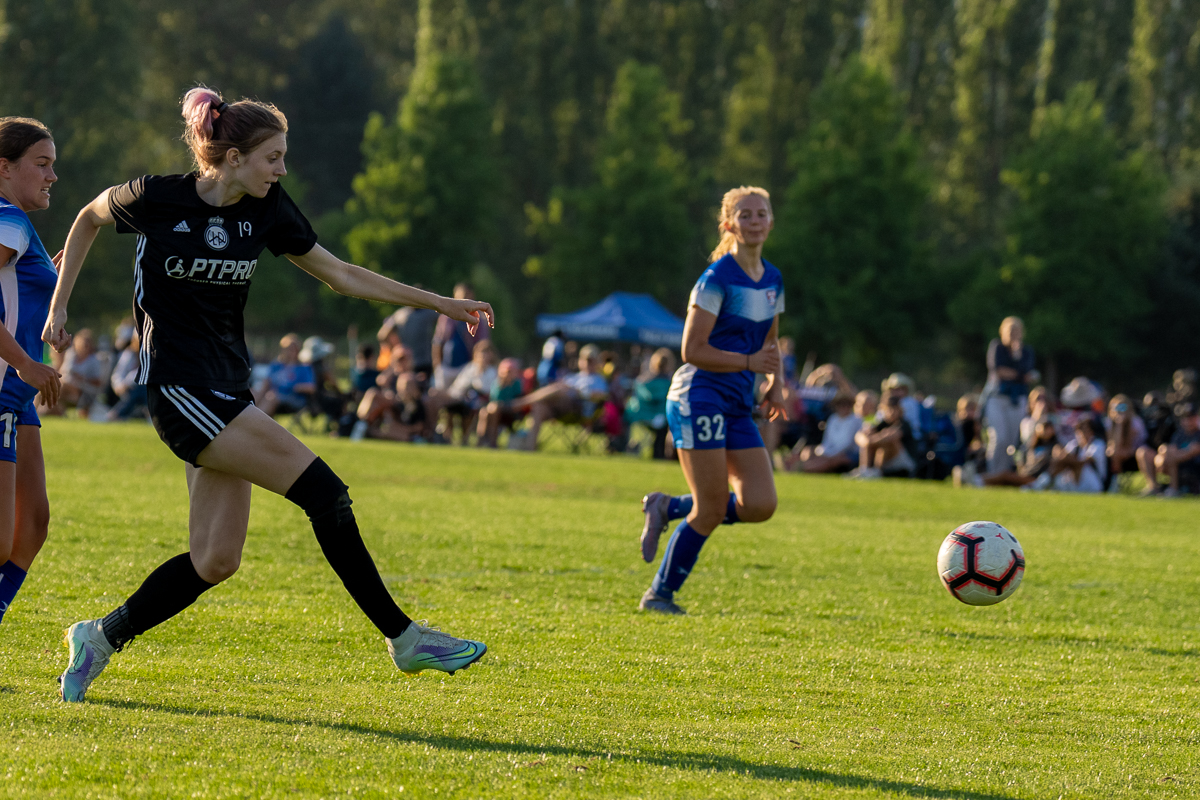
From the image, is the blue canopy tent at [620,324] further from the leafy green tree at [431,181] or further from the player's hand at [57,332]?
the player's hand at [57,332]

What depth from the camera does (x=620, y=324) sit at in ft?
108

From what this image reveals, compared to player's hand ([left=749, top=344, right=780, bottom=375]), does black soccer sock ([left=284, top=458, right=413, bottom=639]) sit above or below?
below

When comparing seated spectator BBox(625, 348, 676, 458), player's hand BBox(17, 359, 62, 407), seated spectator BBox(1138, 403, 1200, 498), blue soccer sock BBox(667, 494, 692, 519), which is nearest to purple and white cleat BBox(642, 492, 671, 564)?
blue soccer sock BBox(667, 494, 692, 519)

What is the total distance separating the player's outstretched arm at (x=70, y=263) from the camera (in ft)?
15.1

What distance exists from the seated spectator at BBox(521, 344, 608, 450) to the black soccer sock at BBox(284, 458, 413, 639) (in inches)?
645

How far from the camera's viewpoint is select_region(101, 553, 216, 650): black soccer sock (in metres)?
4.53

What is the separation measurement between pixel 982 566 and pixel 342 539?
3.24m

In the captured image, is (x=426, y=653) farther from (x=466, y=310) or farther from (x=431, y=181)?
(x=431, y=181)

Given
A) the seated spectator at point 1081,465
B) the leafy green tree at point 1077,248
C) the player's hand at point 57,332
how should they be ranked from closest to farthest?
the player's hand at point 57,332 < the seated spectator at point 1081,465 < the leafy green tree at point 1077,248

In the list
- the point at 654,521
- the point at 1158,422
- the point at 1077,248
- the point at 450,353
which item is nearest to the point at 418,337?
the point at 450,353

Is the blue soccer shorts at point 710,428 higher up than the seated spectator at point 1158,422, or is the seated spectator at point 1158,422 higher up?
the seated spectator at point 1158,422

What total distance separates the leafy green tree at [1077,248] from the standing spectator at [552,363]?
94.8ft

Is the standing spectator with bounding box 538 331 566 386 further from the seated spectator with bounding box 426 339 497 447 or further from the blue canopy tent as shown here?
the blue canopy tent

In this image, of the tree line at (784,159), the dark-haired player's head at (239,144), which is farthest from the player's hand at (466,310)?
the tree line at (784,159)
